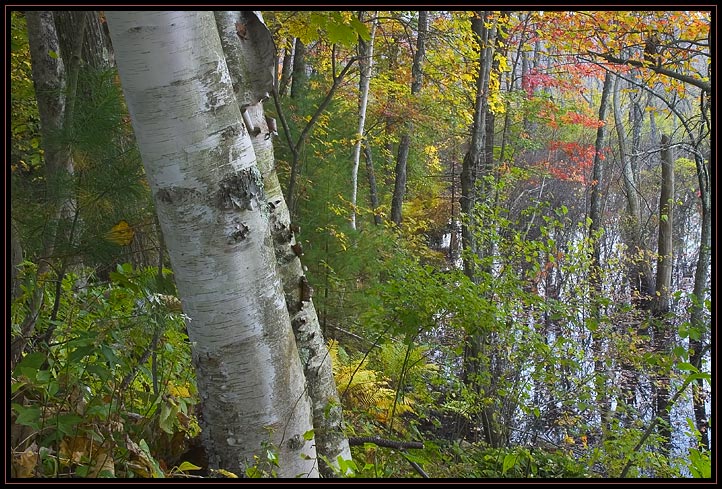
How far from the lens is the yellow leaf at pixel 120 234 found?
8.02 ft

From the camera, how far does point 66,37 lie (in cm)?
331

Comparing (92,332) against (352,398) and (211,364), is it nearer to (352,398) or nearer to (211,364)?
(211,364)

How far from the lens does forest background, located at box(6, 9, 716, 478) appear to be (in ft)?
6.27

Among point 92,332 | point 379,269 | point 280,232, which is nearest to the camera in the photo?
point 92,332

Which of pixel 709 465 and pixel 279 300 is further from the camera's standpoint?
pixel 279 300

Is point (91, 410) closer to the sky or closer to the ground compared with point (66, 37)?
closer to the ground

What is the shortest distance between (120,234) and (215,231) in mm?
1041

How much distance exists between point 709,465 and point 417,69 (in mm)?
7713

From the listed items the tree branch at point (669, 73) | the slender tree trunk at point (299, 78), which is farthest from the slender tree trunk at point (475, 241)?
the slender tree trunk at point (299, 78)

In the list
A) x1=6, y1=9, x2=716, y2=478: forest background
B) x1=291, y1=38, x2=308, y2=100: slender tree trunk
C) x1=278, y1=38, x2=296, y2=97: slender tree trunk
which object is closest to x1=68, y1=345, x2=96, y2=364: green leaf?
x1=6, y1=9, x2=716, y2=478: forest background

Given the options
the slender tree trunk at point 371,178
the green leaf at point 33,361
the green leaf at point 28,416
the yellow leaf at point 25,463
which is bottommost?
the slender tree trunk at point 371,178

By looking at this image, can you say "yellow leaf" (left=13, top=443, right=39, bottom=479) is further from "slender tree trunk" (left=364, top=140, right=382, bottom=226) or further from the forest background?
"slender tree trunk" (left=364, top=140, right=382, bottom=226)

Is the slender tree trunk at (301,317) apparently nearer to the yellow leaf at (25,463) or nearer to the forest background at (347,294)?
the forest background at (347,294)

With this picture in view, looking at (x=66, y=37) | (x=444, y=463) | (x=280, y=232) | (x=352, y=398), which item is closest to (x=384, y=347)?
(x=352, y=398)
